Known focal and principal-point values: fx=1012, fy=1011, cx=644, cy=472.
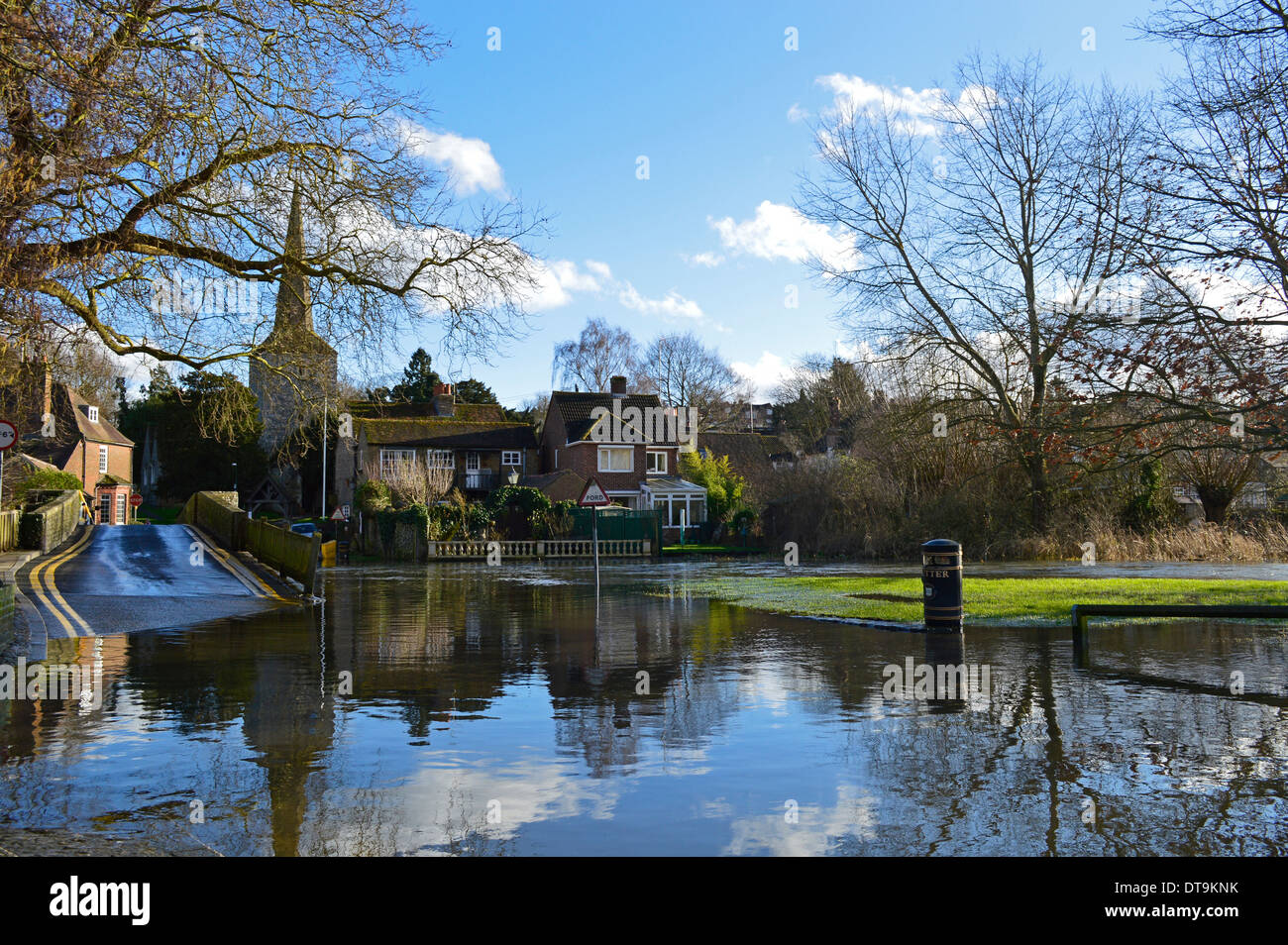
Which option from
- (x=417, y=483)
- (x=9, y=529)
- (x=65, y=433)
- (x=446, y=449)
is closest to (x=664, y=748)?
(x=9, y=529)

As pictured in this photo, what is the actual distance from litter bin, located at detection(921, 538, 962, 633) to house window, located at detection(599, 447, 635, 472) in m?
44.1

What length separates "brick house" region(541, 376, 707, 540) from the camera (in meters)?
57.3

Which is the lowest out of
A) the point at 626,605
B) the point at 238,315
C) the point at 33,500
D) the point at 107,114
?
the point at 626,605

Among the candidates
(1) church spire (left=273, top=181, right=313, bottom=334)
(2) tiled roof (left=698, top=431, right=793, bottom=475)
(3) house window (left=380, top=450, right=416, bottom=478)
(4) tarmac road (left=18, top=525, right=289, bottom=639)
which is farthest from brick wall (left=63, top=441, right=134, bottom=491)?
(1) church spire (left=273, top=181, right=313, bottom=334)

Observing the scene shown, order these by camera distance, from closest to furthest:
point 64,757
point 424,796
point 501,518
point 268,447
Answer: point 424,796 → point 64,757 → point 501,518 → point 268,447

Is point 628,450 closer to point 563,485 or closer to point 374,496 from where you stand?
point 563,485

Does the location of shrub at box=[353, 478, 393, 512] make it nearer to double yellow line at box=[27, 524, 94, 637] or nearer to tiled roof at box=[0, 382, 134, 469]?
tiled roof at box=[0, 382, 134, 469]

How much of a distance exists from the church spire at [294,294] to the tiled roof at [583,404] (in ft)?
141

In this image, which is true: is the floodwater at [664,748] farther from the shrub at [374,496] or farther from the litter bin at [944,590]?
the shrub at [374,496]

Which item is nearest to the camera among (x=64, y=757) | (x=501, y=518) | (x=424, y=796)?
(x=424, y=796)

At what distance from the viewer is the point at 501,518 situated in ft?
157
